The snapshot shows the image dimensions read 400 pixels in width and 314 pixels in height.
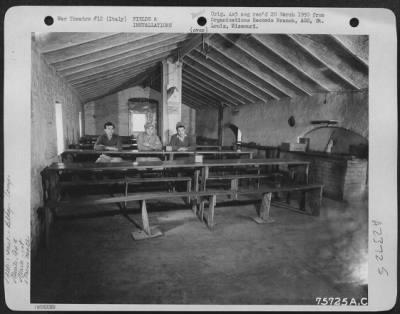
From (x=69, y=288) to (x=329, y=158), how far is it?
16.0 ft

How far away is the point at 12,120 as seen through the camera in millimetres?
1816

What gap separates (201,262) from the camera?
236cm

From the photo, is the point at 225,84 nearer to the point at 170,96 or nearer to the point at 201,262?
the point at 170,96

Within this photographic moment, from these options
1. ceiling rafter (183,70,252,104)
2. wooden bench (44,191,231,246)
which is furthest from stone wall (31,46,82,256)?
ceiling rafter (183,70,252,104)

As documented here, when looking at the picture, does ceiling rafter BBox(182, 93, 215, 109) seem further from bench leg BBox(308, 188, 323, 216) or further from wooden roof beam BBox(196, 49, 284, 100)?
bench leg BBox(308, 188, 323, 216)

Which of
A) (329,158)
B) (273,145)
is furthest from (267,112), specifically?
(329,158)

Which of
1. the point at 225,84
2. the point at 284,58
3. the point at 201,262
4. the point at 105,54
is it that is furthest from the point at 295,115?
the point at 201,262

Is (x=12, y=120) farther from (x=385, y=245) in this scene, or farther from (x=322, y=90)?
(x=322, y=90)

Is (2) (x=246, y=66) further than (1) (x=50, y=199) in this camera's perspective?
Yes

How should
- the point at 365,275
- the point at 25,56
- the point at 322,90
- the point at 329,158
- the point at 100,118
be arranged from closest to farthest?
1. the point at 25,56
2. the point at 365,275
3. the point at 329,158
4. the point at 322,90
5. the point at 100,118

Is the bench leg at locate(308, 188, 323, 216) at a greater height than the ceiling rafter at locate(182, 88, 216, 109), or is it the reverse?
the ceiling rafter at locate(182, 88, 216, 109)

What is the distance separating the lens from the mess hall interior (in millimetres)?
2037

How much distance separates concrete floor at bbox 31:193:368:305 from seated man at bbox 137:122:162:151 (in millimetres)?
2004

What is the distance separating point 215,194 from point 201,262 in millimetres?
1015
